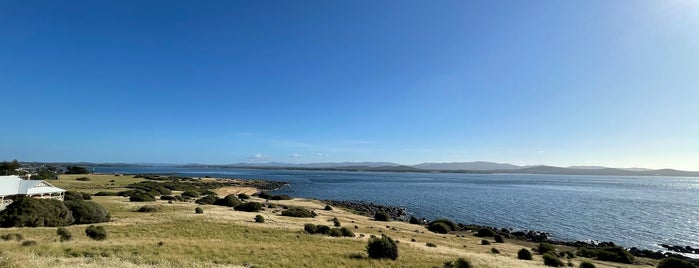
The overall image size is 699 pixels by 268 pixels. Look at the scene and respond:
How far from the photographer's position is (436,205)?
86.2 m

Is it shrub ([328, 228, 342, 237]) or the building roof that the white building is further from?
shrub ([328, 228, 342, 237])

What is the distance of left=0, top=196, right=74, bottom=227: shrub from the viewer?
98.7 ft

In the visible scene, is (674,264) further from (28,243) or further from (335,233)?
(28,243)

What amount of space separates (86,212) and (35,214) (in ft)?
12.5

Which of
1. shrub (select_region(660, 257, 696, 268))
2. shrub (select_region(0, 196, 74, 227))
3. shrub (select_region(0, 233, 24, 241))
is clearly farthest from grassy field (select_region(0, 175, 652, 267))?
shrub (select_region(660, 257, 696, 268))

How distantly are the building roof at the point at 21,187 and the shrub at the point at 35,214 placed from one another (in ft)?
40.5

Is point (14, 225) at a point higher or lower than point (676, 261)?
higher

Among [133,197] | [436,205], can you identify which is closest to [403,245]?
[133,197]

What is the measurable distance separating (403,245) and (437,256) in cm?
479

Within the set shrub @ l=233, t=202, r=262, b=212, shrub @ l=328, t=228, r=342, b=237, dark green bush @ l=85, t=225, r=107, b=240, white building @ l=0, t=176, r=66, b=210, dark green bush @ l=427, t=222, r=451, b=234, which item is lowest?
dark green bush @ l=427, t=222, r=451, b=234

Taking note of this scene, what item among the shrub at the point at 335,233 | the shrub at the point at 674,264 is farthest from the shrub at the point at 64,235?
the shrub at the point at 674,264

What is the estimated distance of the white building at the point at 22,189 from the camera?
41.0m

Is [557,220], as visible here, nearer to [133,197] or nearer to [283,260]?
[283,260]

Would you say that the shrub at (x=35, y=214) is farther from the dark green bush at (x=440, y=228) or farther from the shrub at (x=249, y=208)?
the dark green bush at (x=440, y=228)
